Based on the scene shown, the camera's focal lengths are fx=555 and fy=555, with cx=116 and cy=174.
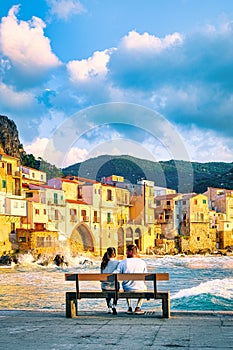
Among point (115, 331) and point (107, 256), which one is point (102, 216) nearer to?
point (107, 256)

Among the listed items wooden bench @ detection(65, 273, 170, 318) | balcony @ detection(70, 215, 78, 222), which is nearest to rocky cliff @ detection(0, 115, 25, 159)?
balcony @ detection(70, 215, 78, 222)

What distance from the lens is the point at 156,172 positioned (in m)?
81.8

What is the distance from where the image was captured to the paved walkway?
5312 millimetres

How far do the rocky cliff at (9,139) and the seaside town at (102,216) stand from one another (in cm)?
861

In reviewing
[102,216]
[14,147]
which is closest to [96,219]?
[102,216]

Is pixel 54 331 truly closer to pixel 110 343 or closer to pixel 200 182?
pixel 110 343

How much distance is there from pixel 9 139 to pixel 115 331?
69.8 metres

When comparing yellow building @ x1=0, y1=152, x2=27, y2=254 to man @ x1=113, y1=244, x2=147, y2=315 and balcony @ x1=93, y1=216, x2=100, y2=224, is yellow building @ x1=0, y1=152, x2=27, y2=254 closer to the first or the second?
balcony @ x1=93, y1=216, x2=100, y2=224

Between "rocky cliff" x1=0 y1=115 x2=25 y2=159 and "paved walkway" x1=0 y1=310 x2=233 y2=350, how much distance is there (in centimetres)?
6533

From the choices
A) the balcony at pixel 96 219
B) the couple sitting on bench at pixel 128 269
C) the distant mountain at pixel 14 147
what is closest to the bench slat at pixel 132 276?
the couple sitting on bench at pixel 128 269

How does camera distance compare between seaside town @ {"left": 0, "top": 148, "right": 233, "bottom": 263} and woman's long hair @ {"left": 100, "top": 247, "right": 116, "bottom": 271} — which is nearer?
woman's long hair @ {"left": 100, "top": 247, "right": 116, "bottom": 271}

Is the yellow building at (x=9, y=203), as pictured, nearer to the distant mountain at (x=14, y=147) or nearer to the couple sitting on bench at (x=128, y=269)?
the distant mountain at (x=14, y=147)

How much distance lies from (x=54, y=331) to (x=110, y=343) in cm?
102

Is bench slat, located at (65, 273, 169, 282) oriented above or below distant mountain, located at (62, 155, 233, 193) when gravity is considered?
below
